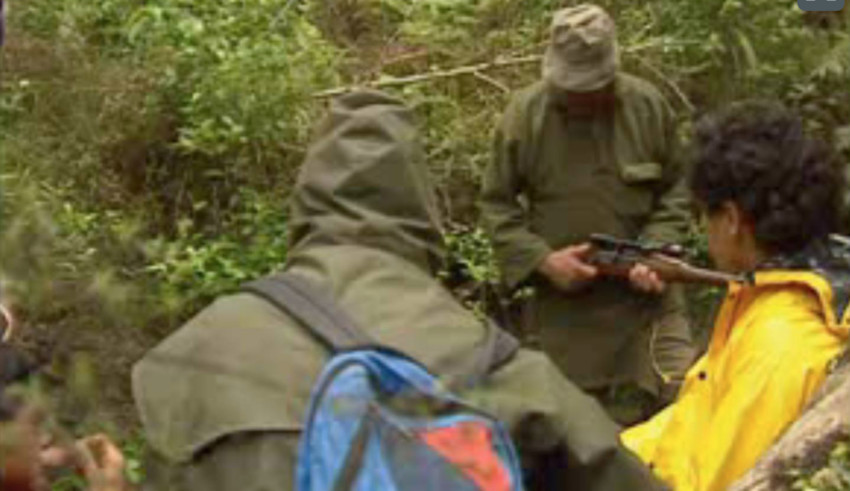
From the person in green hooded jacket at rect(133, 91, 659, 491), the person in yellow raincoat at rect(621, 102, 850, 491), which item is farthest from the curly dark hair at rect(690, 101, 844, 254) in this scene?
the person in green hooded jacket at rect(133, 91, 659, 491)

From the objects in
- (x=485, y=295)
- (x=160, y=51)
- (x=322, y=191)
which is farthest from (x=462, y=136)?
(x=322, y=191)

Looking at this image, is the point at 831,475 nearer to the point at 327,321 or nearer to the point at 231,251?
the point at 327,321

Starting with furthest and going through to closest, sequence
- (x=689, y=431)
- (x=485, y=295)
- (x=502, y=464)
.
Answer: (x=485, y=295) < (x=689, y=431) < (x=502, y=464)

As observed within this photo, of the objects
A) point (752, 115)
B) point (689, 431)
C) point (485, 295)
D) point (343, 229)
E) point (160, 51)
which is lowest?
point (485, 295)

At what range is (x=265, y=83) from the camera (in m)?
7.80

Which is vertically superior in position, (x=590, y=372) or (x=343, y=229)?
(x=343, y=229)

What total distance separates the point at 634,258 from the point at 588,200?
14.6 inches

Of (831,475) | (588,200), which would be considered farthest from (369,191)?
(588,200)

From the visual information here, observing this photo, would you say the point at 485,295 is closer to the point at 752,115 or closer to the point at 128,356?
the point at 752,115

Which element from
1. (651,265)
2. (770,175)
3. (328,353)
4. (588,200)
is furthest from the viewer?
(588,200)

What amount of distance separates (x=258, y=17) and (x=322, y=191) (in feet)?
17.3

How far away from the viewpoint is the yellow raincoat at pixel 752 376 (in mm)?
3977

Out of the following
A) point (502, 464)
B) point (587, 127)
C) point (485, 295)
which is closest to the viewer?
point (502, 464)

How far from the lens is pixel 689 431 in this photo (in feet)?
13.7
